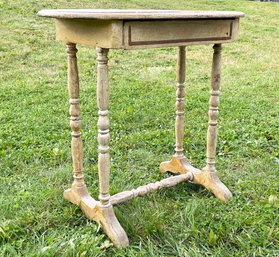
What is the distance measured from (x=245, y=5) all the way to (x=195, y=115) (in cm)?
1149

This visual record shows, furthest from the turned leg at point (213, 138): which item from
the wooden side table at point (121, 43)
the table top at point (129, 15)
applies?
the table top at point (129, 15)

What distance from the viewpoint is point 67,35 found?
2.25m

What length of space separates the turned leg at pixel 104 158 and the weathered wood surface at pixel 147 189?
140 mm

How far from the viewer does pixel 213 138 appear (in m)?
2.70

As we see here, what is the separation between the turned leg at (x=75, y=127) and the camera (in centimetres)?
240

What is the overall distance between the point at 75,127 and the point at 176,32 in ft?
2.82

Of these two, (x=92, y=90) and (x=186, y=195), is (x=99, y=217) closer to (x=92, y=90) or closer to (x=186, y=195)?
(x=186, y=195)

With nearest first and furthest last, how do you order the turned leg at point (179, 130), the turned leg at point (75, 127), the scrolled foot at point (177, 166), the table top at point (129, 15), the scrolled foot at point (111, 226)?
the table top at point (129, 15)
the scrolled foot at point (111, 226)
the turned leg at point (75, 127)
the turned leg at point (179, 130)
the scrolled foot at point (177, 166)

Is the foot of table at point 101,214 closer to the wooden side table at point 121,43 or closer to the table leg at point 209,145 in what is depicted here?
the wooden side table at point 121,43

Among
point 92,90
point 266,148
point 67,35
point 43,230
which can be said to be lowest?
point 43,230

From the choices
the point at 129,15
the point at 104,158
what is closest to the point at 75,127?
the point at 104,158

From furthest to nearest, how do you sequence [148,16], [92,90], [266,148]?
[92,90], [266,148], [148,16]

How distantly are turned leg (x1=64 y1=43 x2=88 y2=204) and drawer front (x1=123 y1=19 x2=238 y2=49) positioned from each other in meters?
0.57

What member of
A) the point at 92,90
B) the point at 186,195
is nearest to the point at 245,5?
the point at 92,90
